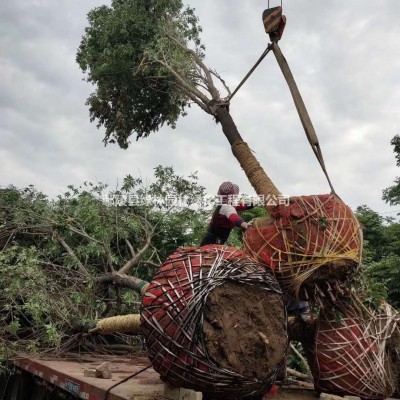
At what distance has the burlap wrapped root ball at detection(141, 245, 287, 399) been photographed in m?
2.54

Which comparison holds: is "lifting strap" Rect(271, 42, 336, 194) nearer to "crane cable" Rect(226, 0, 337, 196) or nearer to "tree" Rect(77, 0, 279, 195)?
"crane cable" Rect(226, 0, 337, 196)

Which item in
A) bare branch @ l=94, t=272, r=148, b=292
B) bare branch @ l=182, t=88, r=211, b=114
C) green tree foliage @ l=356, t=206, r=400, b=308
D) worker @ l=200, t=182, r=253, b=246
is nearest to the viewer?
worker @ l=200, t=182, r=253, b=246

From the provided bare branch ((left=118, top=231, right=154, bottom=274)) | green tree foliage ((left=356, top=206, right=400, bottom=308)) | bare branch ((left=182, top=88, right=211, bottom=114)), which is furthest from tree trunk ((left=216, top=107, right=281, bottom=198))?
green tree foliage ((left=356, top=206, right=400, bottom=308))

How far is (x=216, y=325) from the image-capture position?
258 centimetres

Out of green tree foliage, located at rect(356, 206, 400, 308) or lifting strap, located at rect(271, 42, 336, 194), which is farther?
green tree foliage, located at rect(356, 206, 400, 308)

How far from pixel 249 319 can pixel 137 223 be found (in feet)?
13.5

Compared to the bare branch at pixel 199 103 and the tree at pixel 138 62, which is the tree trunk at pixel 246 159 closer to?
the bare branch at pixel 199 103

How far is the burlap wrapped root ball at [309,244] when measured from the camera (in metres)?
3.05

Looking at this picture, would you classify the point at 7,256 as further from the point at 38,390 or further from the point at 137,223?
the point at 137,223

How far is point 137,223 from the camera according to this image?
Answer: 6664 millimetres

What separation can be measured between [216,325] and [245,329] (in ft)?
0.57

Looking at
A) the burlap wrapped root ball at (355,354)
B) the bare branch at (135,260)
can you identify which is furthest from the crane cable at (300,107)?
the bare branch at (135,260)

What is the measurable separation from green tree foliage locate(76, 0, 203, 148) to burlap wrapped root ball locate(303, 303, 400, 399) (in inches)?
189

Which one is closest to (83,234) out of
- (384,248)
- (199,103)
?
(199,103)
